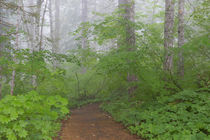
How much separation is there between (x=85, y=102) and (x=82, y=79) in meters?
1.61

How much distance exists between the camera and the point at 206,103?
16.6 ft

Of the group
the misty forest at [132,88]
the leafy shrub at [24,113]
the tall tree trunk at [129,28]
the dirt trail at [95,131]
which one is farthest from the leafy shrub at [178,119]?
the tall tree trunk at [129,28]

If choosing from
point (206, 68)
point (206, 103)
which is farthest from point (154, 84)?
point (206, 68)

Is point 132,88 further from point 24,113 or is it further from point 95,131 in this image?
point 24,113

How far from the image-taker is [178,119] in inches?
191

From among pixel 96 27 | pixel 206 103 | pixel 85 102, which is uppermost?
pixel 96 27

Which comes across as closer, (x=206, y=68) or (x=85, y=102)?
(x=206, y=68)

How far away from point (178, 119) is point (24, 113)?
3879 mm

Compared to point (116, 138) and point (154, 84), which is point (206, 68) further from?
point (116, 138)

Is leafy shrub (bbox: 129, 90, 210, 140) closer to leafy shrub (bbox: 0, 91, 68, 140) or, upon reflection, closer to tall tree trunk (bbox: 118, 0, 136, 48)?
leafy shrub (bbox: 0, 91, 68, 140)

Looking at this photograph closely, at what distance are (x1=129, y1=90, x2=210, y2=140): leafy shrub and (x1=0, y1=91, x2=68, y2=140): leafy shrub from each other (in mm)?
2584

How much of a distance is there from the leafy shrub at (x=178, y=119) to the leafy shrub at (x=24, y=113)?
2584mm

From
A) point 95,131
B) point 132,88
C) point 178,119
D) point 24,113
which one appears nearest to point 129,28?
point 132,88

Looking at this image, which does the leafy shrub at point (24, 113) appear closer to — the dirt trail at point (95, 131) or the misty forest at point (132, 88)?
the misty forest at point (132, 88)
